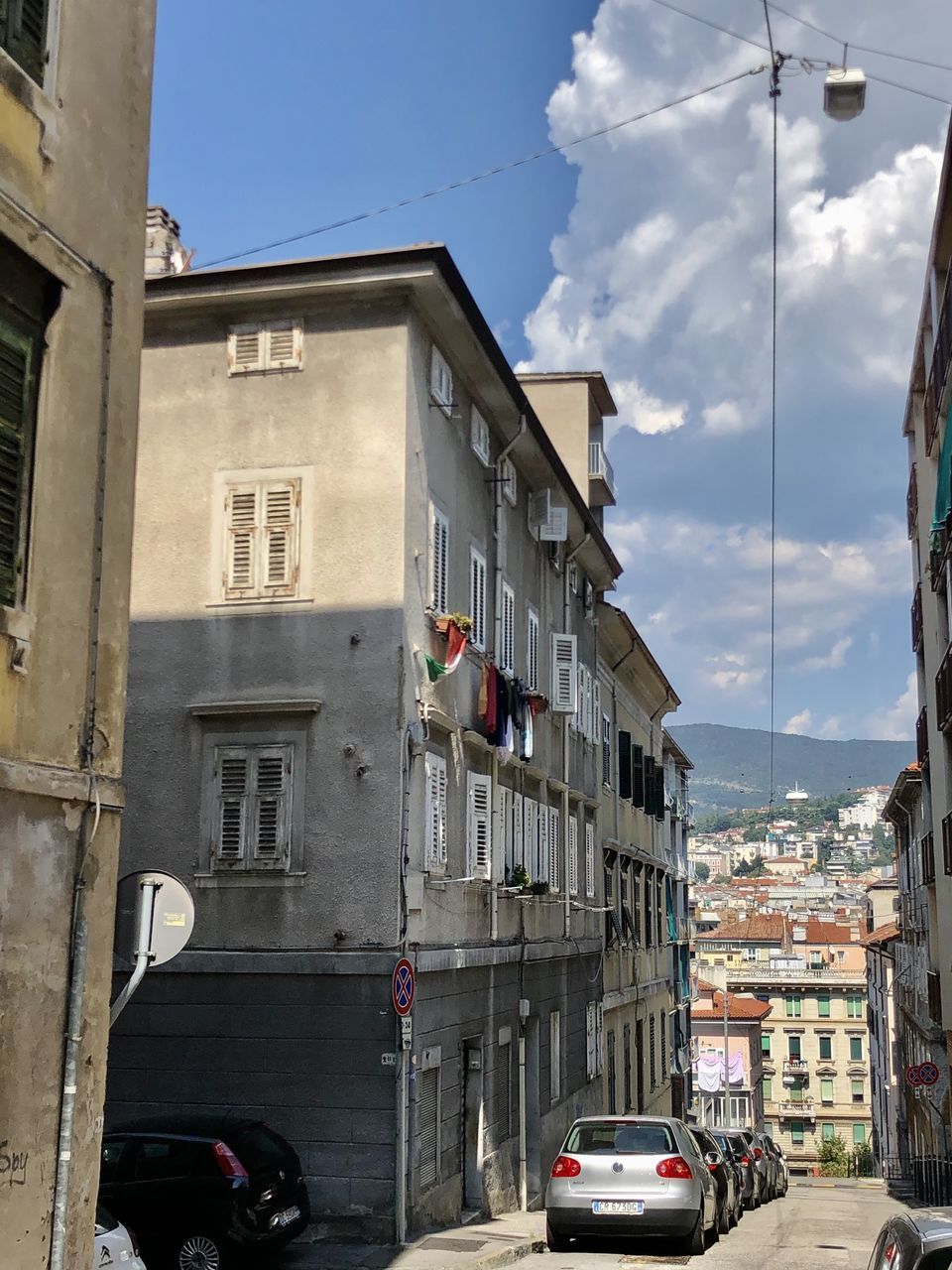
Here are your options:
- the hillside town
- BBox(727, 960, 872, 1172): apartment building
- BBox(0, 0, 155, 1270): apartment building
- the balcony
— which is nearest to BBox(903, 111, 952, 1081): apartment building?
the hillside town

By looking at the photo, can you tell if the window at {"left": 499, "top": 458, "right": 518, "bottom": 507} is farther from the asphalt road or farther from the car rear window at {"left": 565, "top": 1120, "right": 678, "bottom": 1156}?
the asphalt road

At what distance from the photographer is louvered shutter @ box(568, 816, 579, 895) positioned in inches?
1077

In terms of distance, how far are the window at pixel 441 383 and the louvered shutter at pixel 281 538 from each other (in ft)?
8.02

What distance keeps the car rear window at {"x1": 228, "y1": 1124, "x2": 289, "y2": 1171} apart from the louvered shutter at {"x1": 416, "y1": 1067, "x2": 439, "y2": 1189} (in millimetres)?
2973

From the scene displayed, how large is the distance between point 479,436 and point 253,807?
23.2 feet

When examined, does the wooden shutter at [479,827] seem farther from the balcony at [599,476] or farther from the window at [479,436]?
the balcony at [599,476]

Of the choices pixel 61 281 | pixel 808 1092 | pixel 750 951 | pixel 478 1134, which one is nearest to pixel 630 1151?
pixel 478 1134

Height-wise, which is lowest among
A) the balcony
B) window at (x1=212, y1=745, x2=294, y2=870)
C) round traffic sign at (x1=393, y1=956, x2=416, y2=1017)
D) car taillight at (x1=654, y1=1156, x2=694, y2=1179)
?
car taillight at (x1=654, y1=1156, x2=694, y2=1179)

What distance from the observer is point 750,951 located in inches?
4929

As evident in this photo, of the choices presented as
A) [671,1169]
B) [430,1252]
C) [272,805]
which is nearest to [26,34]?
[272,805]

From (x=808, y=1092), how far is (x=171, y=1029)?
89.5 meters

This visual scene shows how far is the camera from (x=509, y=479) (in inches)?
882

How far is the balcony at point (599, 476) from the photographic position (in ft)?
103

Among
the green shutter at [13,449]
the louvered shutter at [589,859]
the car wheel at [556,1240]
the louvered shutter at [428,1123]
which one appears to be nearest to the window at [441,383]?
the louvered shutter at [428,1123]
